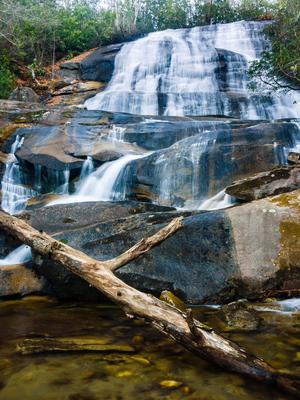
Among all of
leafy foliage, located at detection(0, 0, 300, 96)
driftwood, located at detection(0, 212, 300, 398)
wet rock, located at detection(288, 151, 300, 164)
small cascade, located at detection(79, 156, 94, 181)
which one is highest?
leafy foliage, located at detection(0, 0, 300, 96)

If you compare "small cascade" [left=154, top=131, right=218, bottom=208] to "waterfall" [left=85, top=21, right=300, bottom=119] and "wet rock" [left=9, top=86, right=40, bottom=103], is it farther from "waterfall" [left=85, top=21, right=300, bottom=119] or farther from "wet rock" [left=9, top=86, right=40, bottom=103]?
"wet rock" [left=9, top=86, right=40, bottom=103]

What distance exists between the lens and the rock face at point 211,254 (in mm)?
5230

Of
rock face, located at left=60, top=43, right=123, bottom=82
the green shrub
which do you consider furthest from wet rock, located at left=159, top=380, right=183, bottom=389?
rock face, located at left=60, top=43, right=123, bottom=82

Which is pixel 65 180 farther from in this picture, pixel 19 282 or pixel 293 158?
pixel 293 158

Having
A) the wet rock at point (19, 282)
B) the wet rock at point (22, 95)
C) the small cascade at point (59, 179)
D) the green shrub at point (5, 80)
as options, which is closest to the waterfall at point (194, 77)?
the wet rock at point (22, 95)

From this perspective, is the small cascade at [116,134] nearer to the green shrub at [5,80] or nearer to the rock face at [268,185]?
the rock face at [268,185]

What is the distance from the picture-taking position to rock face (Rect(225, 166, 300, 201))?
712 cm

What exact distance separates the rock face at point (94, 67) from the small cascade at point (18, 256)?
16.0 m

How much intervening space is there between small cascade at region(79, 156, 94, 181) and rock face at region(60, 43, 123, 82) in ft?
39.1

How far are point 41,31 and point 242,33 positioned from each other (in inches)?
474

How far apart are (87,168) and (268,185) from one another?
499 centimetres

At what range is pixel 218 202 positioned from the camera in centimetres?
802

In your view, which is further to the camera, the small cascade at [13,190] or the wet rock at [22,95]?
the wet rock at [22,95]

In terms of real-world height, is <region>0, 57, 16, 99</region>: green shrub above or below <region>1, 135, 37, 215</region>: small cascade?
above
